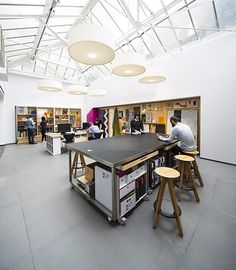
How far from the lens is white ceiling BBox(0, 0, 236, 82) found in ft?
12.4

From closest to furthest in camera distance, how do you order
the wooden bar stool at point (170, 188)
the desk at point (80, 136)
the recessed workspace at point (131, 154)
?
the recessed workspace at point (131, 154) → the wooden bar stool at point (170, 188) → the desk at point (80, 136)

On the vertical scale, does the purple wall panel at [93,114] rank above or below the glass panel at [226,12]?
below

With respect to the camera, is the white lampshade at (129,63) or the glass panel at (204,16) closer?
the white lampshade at (129,63)

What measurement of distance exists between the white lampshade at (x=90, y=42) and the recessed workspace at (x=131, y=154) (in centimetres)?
1

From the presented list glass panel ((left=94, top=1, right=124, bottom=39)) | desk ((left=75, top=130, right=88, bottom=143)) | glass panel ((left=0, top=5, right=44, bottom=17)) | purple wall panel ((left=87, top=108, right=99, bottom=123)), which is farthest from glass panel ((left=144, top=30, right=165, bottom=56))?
purple wall panel ((left=87, top=108, right=99, bottom=123))

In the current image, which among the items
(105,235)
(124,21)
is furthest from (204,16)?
(105,235)

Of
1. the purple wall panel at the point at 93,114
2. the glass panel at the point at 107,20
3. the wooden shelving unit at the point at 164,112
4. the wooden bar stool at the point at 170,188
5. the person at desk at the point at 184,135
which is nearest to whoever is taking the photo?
the wooden bar stool at the point at 170,188

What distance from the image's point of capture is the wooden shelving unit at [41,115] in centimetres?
771

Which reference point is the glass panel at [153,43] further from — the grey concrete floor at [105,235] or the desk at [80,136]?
the grey concrete floor at [105,235]

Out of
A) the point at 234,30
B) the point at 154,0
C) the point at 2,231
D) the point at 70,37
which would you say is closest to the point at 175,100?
the point at 234,30

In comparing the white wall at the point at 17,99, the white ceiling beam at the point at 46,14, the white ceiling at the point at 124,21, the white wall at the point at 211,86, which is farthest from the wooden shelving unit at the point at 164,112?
the white wall at the point at 17,99

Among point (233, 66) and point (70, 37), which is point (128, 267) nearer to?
point (70, 37)

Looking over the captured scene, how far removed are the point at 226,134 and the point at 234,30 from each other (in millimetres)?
2978

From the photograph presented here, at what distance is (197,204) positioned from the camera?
2.26 meters
